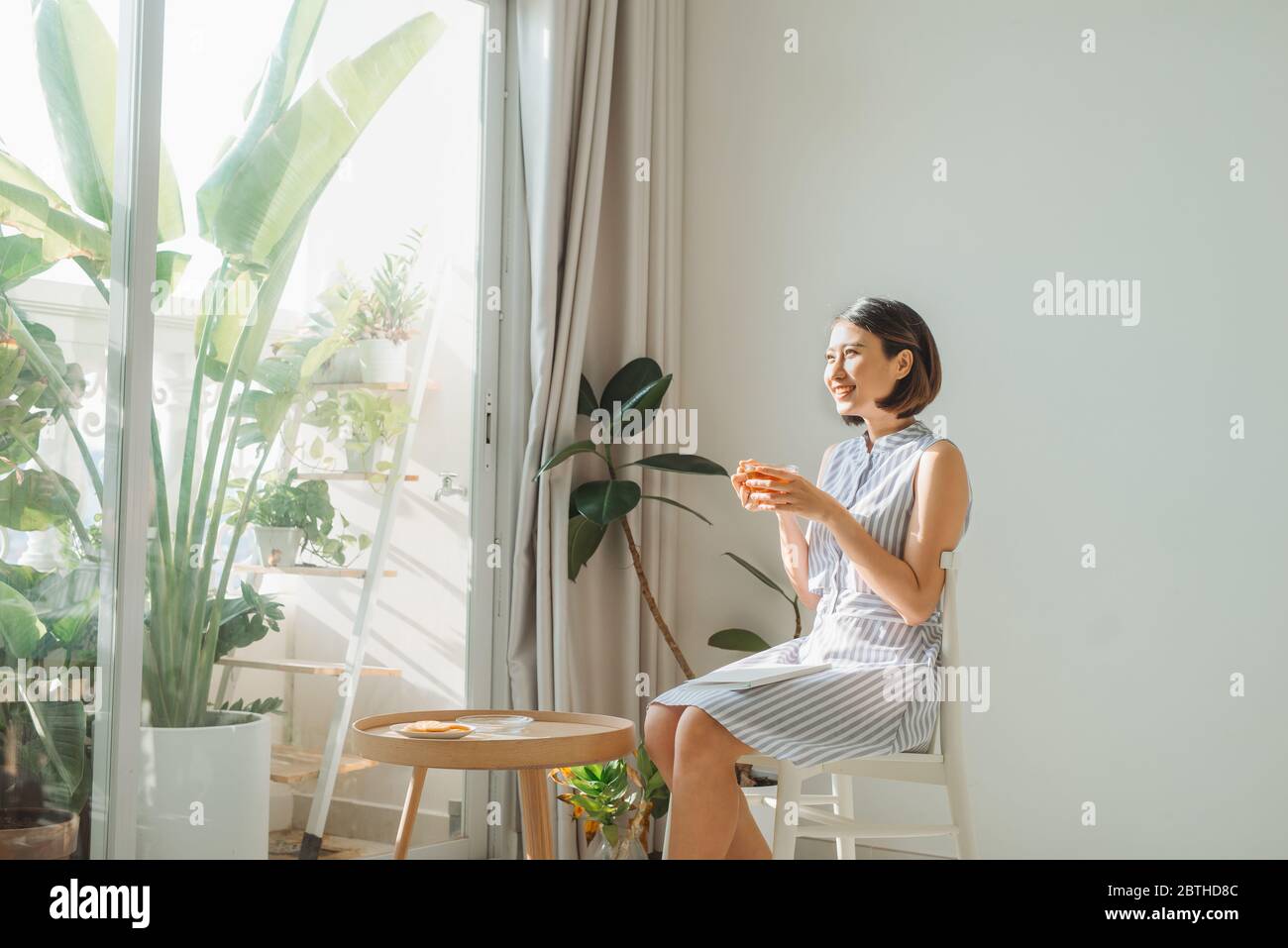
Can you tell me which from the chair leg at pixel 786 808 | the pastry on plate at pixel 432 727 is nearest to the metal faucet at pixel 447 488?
the pastry on plate at pixel 432 727

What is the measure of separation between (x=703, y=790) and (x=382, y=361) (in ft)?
5.15

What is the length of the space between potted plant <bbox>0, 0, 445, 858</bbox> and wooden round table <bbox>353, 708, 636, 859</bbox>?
0.63 m

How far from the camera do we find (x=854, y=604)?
6.37ft

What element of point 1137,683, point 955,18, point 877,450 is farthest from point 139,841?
point 955,18

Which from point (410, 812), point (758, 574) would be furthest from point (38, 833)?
point (758, 574)

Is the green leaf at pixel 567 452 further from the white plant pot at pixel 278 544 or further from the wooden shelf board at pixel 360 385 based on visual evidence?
the white plant pot at pixel 278 544

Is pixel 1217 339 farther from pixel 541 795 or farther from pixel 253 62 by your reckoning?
pixel 253 62

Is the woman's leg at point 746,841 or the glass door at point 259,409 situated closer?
the woman's leg at point 746,841

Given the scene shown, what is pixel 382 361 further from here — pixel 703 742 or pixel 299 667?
pixel 703 742

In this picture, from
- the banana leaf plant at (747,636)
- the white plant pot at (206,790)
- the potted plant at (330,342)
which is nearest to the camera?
the white plant pot at (206,790)

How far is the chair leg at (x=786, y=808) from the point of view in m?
1.77

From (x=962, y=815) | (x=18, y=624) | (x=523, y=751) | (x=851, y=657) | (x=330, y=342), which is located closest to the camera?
(x=523, y=751)

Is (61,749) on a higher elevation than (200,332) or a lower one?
lower

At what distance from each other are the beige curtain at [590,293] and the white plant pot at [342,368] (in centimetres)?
47
